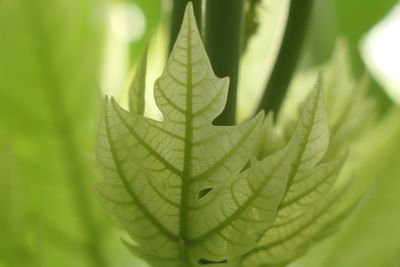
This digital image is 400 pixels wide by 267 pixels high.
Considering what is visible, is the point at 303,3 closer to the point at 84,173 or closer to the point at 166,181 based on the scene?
the point at 166,181

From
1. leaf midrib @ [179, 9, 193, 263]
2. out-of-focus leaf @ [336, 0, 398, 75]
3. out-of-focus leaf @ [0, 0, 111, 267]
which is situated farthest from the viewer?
out-of-focus leaf @ [336, 0, 398, 75]

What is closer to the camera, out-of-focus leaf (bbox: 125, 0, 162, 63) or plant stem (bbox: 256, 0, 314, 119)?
plant stem (bbox: 256, 0, 314, 119)

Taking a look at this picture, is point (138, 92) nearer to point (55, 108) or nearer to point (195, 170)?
point (195, 170)

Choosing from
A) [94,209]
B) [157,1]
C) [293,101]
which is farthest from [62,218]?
[157,1]

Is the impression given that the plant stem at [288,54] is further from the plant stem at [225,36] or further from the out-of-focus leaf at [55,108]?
→ the out-of-focus leaf at [55,108]

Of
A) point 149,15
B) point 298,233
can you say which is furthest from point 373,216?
point 149,15

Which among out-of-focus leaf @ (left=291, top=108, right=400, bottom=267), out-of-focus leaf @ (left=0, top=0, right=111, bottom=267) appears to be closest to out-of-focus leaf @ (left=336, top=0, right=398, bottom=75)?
out-of-focus leaf @ (left=291, top=108, right=400, bottom=267)

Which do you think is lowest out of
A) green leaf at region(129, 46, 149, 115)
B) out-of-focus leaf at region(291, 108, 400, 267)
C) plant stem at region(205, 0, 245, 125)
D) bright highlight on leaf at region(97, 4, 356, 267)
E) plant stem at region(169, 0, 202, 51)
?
out-of-focus leaf at region(291, 108, 400, 267)

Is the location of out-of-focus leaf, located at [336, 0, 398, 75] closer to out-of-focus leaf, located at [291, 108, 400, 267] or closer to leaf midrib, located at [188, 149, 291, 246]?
out-of-focus leaf, located at [291, 108, 400, 267]
